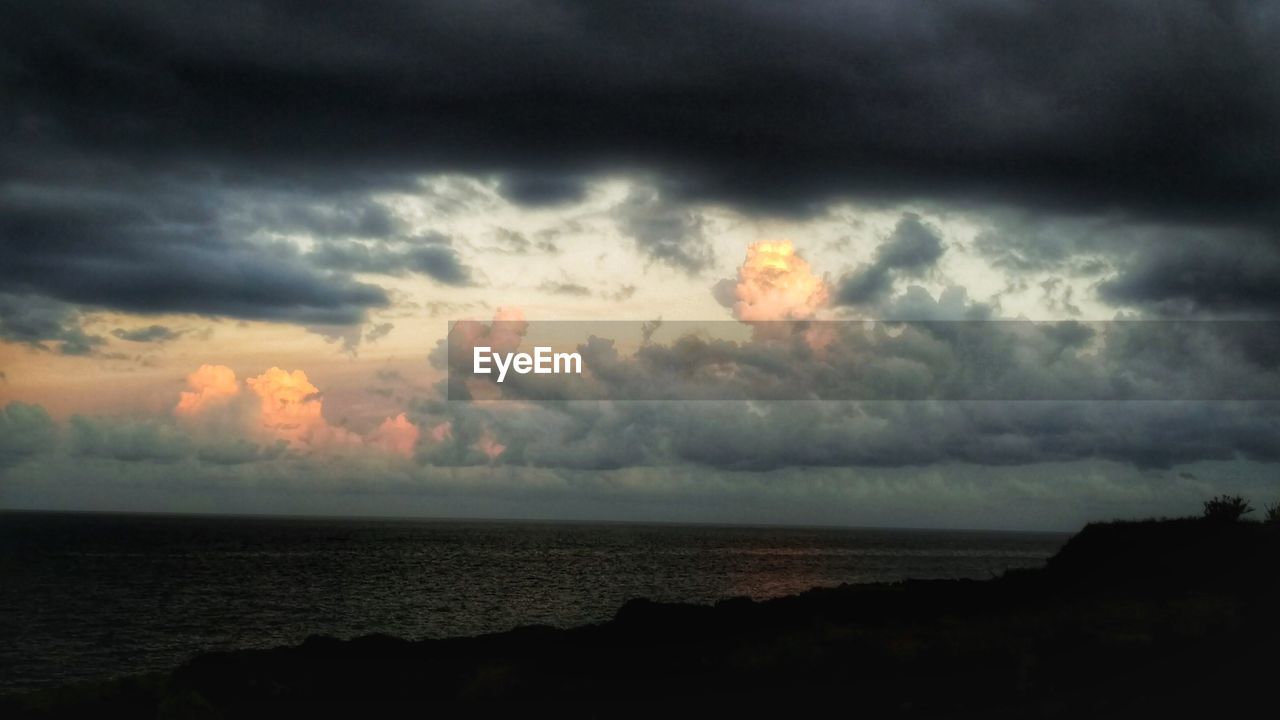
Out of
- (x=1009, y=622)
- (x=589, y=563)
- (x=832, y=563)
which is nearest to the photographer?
(x=1009, y=622)

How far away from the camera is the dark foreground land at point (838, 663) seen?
70.7ft

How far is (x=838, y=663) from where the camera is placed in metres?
22.9

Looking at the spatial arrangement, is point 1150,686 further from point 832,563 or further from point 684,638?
point 832,563

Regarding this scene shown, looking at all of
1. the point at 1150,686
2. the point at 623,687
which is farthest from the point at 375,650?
the point at 1150,686

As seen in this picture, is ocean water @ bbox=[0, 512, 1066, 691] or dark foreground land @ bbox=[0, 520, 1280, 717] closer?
dark foreground land @ bbox=[0, 520, 1280, 717]

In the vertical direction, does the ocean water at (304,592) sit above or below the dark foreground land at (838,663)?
below

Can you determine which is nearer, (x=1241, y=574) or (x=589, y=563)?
(x=1241, y=574)

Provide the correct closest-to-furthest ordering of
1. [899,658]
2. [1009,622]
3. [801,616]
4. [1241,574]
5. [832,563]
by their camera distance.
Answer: [899,658] → [1009,622] → [1241,574] → [801,616] → [832,563]

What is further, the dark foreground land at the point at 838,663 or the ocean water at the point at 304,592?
the ocean water at the point at 304,592

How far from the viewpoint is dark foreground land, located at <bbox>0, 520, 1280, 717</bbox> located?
2155 centimetres

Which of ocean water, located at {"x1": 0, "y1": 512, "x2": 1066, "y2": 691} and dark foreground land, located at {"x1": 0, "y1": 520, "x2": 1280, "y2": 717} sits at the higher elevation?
dark foreground land, located at {"x1": 0, "y1": 520, "x2": 1280, "y2": 717}

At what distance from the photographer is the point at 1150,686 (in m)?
21.4

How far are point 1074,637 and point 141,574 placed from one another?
9550cm

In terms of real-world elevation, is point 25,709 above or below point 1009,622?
below
